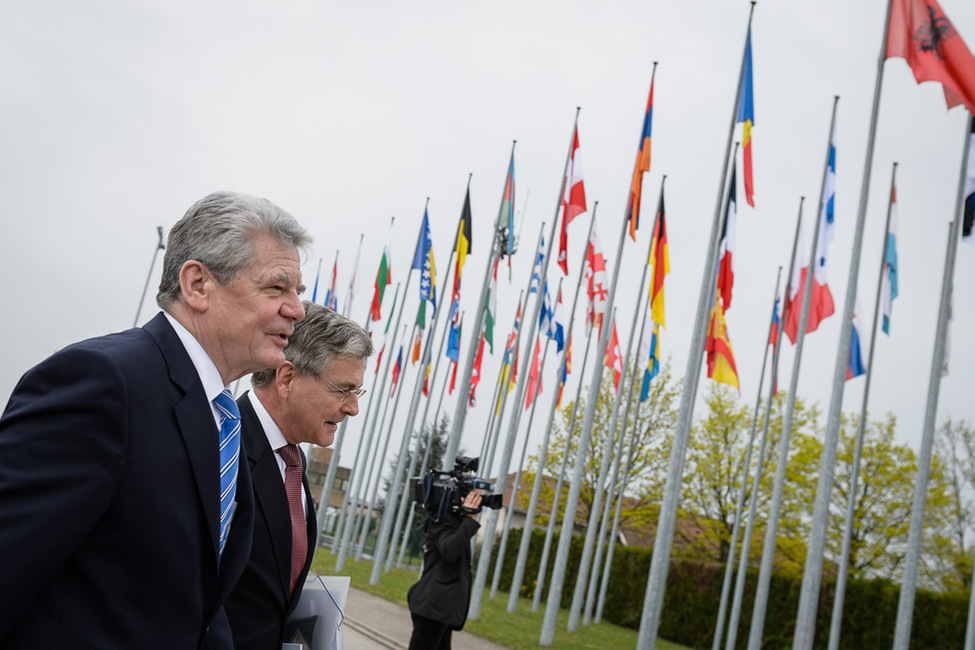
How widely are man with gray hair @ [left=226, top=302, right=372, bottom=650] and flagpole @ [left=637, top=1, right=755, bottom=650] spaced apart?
7117mm

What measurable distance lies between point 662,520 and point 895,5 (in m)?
6.79

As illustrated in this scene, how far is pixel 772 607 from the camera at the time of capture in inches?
821

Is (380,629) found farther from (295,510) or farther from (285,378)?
(295,510)

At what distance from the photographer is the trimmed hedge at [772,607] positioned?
17.9 meters

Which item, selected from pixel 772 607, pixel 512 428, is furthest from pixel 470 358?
pixel 772 607

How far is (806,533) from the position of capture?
1118 inches

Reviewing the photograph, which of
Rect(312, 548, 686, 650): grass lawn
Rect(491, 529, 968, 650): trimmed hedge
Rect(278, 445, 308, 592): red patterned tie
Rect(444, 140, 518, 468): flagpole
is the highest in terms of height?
Rect(444, 140, 518, 468): flagpole

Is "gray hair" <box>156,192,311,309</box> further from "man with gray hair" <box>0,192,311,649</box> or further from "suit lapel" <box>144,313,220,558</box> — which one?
"suit lapel" <box>144,313,220,558</box>

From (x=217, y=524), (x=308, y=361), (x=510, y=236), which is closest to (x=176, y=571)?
(x=217, y=524)

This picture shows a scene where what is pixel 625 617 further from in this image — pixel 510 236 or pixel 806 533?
pixel 510 236

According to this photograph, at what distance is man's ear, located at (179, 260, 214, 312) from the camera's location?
165 cm

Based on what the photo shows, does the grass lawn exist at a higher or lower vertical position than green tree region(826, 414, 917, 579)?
lower

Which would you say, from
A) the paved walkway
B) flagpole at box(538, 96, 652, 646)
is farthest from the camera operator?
flagpole at box(538, 96, 652, 646)

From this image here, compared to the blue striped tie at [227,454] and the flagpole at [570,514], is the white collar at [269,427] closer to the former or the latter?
the blue striped tie at [227,454]
